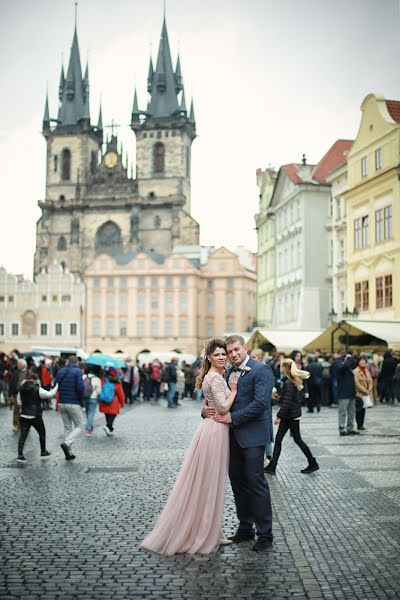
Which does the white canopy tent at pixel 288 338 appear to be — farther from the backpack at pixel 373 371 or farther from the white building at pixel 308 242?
the white building at pixel 308 242

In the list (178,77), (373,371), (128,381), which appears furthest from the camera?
(178,77)

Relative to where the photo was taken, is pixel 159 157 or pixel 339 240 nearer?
pixel 339 240

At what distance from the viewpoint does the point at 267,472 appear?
11375 millimetres

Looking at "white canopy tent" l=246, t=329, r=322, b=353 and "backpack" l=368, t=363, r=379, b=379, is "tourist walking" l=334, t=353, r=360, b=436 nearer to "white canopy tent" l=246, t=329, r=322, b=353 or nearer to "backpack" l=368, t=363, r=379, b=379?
"backpack" l=368, t=363, r=379, b=379

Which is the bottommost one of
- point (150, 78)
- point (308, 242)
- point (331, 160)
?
point (308, 242)

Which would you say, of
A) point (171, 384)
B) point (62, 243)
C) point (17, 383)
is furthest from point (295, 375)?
point (62, 243)

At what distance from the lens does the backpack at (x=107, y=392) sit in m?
17.0

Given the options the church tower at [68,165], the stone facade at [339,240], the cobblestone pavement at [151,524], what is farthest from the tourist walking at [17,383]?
the church tower at [68,165]

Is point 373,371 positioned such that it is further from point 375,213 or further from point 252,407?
point 252,407

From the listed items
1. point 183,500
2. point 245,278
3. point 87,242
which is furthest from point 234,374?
point 87,242

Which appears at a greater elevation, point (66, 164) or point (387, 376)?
point (66, 164)

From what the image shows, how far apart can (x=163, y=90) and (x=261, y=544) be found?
4195 inches

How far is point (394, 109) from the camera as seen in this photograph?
1500 inches

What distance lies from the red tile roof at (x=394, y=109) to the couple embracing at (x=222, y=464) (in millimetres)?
31739
